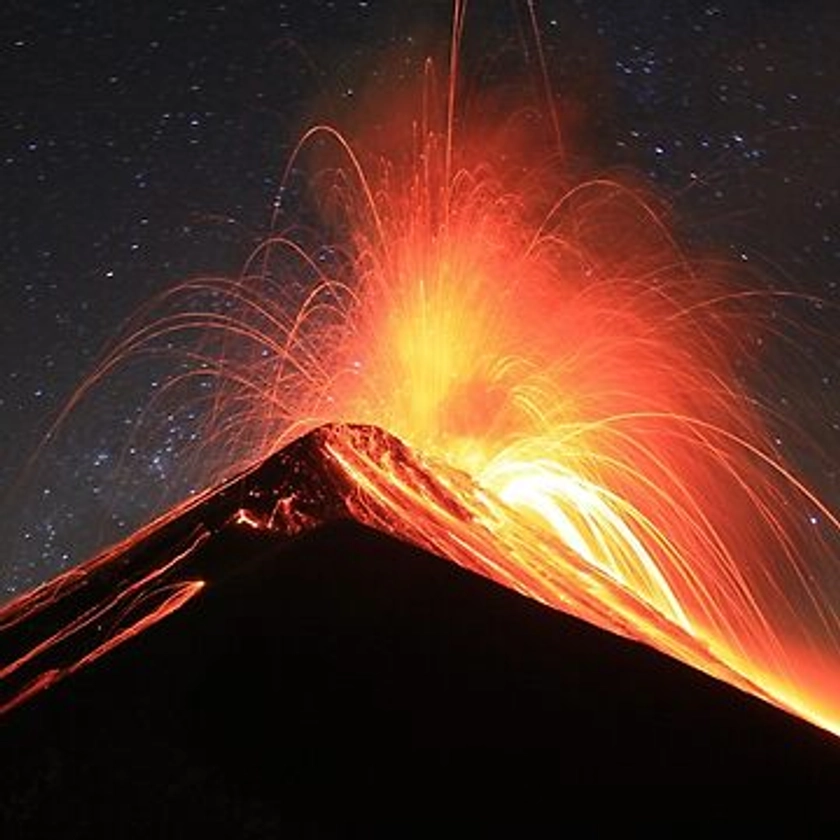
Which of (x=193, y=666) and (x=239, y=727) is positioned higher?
(x=193, y=666)

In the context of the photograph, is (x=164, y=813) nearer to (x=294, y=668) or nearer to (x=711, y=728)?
(x=294, y=668)

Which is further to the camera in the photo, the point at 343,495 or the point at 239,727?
the point at 343,495

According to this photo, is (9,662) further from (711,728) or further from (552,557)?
(552,557)

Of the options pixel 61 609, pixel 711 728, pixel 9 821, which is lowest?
pixel 711 728

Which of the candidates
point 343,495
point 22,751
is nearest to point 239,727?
point 22,751

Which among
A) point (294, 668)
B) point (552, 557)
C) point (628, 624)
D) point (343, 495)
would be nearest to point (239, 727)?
point (294, 668)

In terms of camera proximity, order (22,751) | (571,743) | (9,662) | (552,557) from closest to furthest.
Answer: (22,751) < (571,743) < (9,662) < (552,557)

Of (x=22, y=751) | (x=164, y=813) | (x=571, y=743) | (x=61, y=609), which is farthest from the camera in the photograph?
(x=61, y=609)
